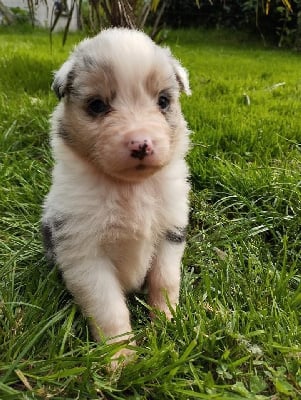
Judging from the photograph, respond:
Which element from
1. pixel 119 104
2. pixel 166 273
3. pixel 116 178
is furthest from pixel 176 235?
pixel 119 104

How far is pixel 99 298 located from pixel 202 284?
2.20 ft

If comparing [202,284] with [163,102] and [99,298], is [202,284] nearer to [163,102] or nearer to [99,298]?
[99,298]

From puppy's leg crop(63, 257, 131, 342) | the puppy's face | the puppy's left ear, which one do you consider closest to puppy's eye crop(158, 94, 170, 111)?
the puppy's face

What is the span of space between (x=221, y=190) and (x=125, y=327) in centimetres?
162

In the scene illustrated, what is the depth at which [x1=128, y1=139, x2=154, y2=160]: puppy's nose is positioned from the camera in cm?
221

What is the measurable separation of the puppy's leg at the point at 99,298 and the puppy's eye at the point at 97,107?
0.67 m

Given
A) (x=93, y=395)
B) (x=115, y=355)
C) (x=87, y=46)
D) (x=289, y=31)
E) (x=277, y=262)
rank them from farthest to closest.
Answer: (x=289, y=31) → (x=277, y=262) → (x=87, y=46) → (x=115, y=355) → (x=93, y=395)

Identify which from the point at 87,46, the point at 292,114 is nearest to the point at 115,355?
the point at 87,46

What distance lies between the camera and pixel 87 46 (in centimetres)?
256

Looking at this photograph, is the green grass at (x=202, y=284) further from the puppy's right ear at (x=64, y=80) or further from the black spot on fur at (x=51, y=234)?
the puppy's right ear at (x=64, y=80)

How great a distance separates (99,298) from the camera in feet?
8.02

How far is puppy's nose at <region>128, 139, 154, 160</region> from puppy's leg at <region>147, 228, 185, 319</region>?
63 cm

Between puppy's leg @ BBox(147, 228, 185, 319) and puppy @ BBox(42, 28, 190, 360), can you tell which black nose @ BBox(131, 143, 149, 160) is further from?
puppy's leg @ BBox(147, 228, 185, 319)

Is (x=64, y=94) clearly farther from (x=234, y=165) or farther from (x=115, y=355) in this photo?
(x=234, y=165)
